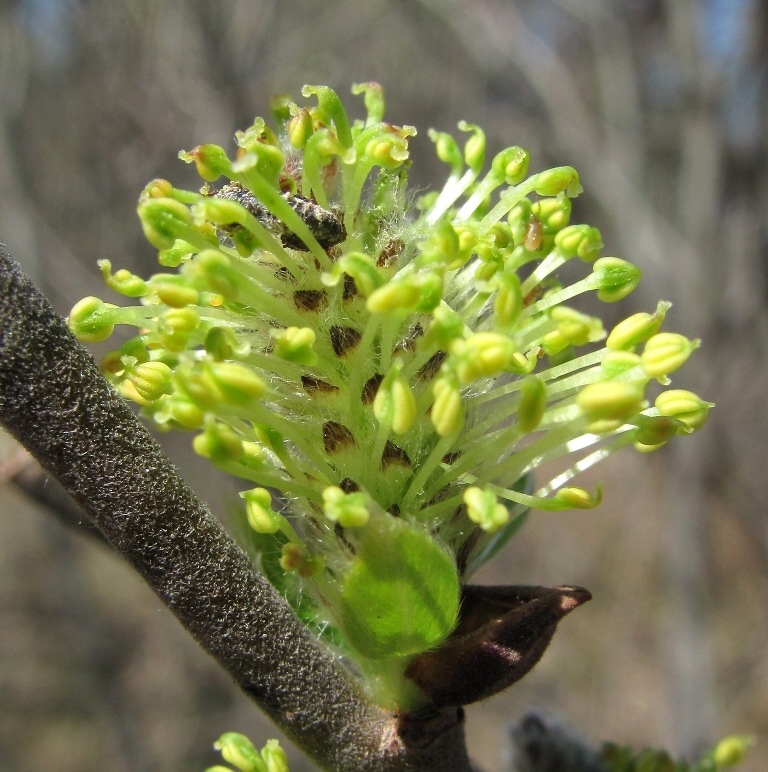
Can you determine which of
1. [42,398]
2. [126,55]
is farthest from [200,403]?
[126,55]

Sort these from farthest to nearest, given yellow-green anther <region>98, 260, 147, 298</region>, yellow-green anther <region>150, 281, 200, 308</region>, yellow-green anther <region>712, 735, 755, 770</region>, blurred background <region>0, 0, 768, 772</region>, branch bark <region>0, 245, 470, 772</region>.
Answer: blurred background <region>0, 0, 768, 772</region> → yellow-green anther <region>712, 735, 755, 770</region> → yellow-green anther <region>98, 260, 147, 298</region> → yellow-green anther <region>150, 281, 200, 308</region> → branch bark <region>0, 245, 470, 772</region>

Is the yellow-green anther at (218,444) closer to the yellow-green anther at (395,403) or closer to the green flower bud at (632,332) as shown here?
the yellow-green anther at (395,403)

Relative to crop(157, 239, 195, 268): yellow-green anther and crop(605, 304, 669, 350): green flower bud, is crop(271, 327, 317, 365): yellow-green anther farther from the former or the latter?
crop(605, 304, 669, 350): green flower bud

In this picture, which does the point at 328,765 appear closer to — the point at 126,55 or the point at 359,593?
the point at 359,593

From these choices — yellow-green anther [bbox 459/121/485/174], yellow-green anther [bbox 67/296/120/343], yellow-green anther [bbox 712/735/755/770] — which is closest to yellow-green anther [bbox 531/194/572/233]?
yellow-green anther [bbox 459/121/485/174]

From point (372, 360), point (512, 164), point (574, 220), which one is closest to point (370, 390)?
point (372, 360)

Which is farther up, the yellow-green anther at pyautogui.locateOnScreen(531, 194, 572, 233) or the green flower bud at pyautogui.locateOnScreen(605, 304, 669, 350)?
the yellow-green anther at pyautogui.locateOnScreen(531, 194, 572, 233)
